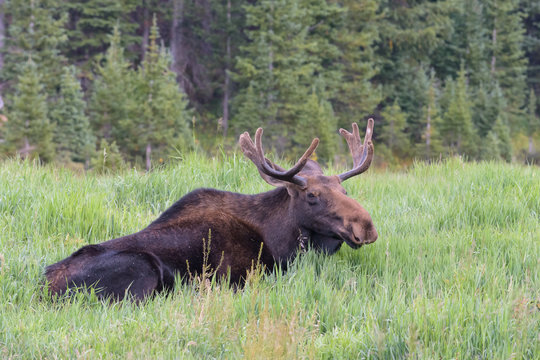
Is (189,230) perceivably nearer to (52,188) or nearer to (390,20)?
(52,188)

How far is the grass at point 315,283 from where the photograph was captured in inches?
153

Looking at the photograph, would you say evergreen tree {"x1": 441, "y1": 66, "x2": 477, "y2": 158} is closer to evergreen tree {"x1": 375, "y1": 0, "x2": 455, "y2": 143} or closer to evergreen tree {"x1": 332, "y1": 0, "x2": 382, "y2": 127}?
evergreen tree {"x1": 375, "y1": 0, "x2": 455, "y2": 143}

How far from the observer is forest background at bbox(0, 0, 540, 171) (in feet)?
104

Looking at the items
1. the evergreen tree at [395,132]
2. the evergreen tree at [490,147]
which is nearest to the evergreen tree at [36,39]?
the evergreen tree at [395,132]

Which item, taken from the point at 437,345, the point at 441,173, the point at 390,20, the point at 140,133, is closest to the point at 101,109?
the point at 140,133

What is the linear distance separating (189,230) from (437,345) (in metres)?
2.61

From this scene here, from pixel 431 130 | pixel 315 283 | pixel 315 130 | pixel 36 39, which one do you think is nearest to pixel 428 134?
pixel 431 130

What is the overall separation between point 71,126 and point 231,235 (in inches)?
1028

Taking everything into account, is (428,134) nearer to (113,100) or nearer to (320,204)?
(113,100)

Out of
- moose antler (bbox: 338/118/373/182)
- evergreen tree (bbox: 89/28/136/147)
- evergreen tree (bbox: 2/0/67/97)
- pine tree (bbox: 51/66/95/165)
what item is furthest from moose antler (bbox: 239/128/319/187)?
evergreen tree (bbox: 2/0/67/97)

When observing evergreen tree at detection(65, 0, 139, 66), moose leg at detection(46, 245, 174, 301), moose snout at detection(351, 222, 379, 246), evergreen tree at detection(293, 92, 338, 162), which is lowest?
evergreen tree at detection(293, 92, 338, 162)

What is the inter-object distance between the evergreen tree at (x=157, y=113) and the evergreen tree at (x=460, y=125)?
16.3m

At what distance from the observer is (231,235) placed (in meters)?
5.98

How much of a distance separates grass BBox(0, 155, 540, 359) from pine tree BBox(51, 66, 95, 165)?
21961 millimetres
